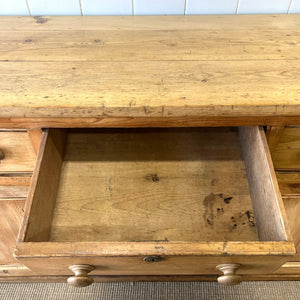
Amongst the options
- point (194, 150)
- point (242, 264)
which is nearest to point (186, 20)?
point (194, 150)

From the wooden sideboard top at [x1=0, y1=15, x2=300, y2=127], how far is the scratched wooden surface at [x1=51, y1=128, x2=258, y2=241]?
8.6 inches

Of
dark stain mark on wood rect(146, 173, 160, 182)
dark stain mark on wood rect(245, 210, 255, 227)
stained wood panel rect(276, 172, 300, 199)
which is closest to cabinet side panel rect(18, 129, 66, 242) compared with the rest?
dark stain mark on wood rect(146, 173, 160, 182)

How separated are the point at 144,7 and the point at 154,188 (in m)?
0.54

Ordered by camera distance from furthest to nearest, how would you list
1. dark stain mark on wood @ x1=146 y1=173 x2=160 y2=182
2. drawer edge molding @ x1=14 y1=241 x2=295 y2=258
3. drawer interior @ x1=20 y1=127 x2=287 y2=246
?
1. dark stain mark on wood @ x1=146 y1=173 x2=160 y2=182
2. drawer interior @ x1=20 y1=127 x2=287 y2=246
3. drawer edge molding @ x1=14 y1=241 x2=295 y2=258

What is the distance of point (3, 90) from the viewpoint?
2.06 ft

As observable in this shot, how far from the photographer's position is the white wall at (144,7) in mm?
897

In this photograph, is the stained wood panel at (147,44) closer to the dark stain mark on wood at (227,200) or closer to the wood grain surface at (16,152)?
the wood grain surface at (16,152)

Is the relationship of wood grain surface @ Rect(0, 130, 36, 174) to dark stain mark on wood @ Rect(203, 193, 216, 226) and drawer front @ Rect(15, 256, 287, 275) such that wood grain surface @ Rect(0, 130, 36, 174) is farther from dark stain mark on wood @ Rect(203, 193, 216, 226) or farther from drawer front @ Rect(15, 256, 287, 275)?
dark stain mark on wood @ Rect(203, 193, 216, 226)

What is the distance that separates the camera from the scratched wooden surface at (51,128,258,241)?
2.39 ft

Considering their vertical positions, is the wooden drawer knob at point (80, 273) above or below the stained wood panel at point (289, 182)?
below

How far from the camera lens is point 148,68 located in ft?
2.27

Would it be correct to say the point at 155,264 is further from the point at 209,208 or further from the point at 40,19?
the point at 40,19

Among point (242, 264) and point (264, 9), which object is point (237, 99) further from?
point (264, 9)

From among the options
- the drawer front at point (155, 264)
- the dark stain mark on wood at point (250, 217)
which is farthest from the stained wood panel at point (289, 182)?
the drawer front at point (155, 264)
